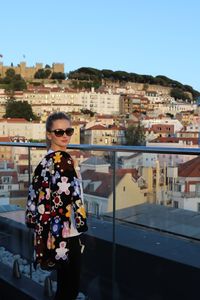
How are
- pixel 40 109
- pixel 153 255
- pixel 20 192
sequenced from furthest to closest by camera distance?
1. pixel 40 109
2. pixel 20 192
3. pixel 153 255

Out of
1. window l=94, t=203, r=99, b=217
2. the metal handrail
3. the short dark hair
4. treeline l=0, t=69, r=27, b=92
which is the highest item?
treeline l=0, t=69, r=27, b=92

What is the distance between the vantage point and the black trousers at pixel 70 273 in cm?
220

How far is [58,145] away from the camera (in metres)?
2.24

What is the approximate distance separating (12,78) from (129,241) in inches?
5724

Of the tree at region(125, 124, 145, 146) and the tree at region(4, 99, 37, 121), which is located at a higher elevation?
the tree at region(4, 99, 37, 121)

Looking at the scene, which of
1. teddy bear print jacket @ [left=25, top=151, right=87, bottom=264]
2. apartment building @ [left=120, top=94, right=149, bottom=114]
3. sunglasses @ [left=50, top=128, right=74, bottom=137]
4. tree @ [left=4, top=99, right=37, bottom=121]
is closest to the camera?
teddy bear print jacket @ [left=25, top=151, right=87, bottom=264]

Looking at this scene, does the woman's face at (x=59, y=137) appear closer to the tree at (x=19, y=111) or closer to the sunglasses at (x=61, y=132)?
the sunglasses at (x=61, y=132)

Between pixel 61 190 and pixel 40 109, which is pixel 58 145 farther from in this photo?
pixel 40 109

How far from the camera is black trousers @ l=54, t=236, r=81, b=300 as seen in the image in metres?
2.20

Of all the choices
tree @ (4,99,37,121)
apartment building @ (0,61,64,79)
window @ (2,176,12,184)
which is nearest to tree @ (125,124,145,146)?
window @ (2,176,12,184)

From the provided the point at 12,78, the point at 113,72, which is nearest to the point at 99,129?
the point at 12,78

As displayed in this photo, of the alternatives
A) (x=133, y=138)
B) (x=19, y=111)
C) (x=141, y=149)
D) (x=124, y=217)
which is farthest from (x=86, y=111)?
(x=141, y=149)

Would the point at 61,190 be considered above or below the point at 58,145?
below

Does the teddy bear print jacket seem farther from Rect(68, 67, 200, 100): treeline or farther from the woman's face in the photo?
Rect(68, 67, 200, 100): treeline
